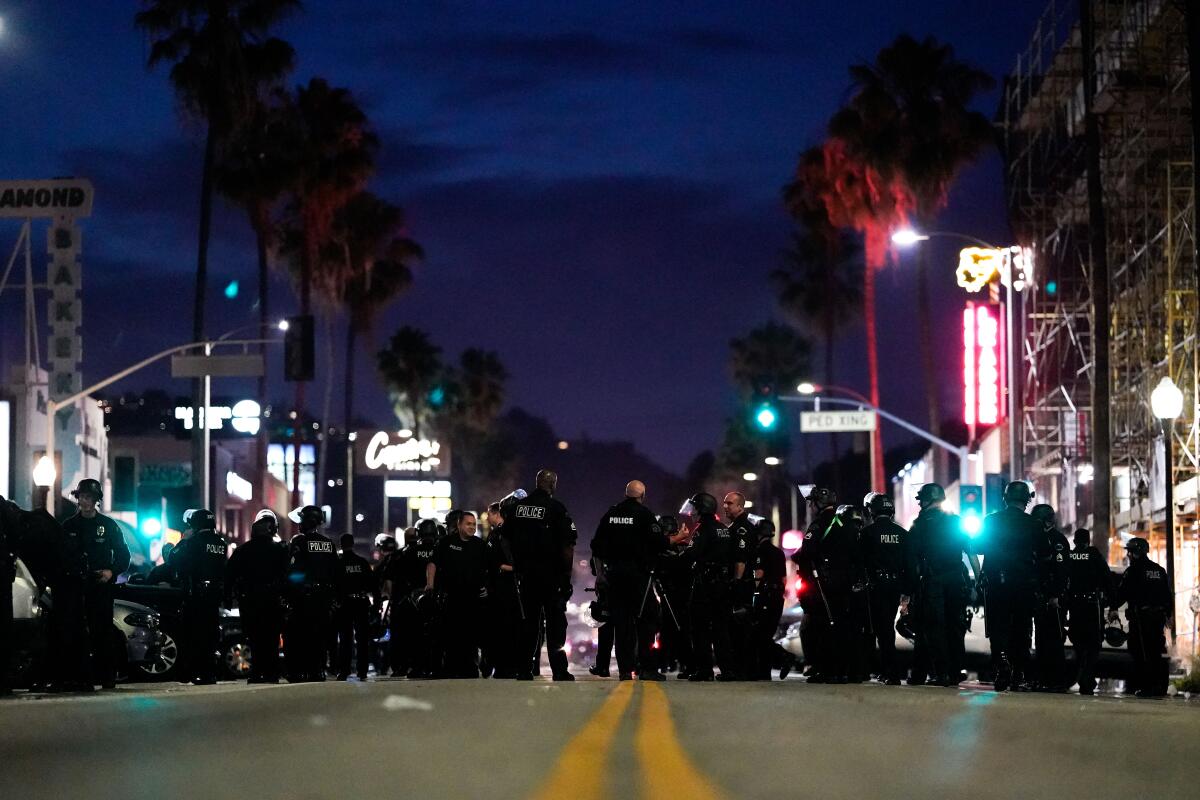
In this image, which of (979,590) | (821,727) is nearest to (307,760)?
(821,727)

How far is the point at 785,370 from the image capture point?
8544 centimetres

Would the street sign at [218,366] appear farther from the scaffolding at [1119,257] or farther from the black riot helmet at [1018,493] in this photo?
the black riot helmet at [1018,493]

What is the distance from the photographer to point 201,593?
19.2 meters

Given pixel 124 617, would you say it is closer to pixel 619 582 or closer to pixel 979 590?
pixel 619 582

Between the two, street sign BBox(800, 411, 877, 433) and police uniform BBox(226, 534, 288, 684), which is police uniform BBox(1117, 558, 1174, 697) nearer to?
police uniform BBox(226, 534, 288, 684)

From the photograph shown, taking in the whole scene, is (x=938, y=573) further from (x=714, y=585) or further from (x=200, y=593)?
(x=200, y=593)

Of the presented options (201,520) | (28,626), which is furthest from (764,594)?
(28,626)

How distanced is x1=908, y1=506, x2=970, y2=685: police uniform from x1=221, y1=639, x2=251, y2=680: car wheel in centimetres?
959

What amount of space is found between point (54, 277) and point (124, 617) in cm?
2766

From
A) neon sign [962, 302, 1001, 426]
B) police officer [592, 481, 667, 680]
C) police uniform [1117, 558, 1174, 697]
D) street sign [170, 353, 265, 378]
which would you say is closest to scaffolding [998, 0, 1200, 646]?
neon sign [962, 302, 1001, 426]

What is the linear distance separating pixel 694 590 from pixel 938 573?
8.41 ft

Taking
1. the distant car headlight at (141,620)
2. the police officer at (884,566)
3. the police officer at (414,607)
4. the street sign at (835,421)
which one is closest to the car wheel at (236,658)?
the police officer at (414,607)

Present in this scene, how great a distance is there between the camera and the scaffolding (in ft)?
126

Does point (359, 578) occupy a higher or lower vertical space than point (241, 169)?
lower
